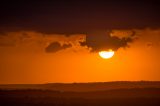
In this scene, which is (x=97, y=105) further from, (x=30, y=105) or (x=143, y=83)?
(x=143, y=83)

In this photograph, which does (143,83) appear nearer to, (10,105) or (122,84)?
(122,84)

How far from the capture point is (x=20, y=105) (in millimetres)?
83125

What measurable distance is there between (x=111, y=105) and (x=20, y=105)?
14.1 metres

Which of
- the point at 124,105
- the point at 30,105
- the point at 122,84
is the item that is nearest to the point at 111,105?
the point at 124,105

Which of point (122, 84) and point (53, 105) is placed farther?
point (122, 84)

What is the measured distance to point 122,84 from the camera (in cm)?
19825

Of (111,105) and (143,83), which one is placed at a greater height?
(143,83)

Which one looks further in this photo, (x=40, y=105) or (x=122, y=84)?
(x=122, y=84)

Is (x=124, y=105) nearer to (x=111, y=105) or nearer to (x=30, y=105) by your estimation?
(x=111, y=105)

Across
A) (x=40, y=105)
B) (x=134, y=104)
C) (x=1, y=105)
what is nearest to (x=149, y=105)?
(x=134, y=104)

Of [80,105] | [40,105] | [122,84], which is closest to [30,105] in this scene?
[40,105]

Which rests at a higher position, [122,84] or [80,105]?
[122,84]

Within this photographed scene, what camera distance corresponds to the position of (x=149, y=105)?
269 feet

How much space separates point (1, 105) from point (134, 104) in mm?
20995
